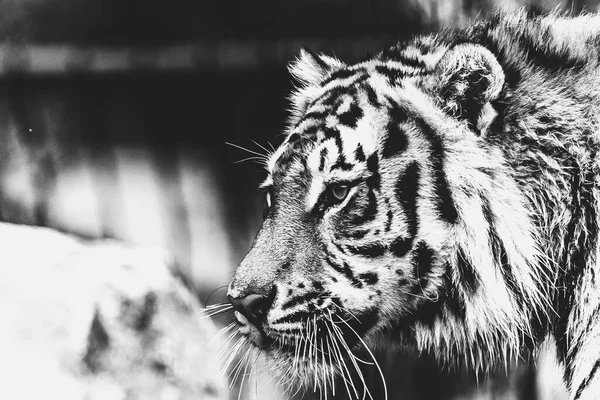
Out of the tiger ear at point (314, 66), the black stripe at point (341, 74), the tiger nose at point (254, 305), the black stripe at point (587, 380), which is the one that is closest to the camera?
the black stripe at point (587, 380)

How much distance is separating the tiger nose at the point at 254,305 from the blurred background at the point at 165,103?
2.51 feet

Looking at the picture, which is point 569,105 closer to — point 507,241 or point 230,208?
point 507,241

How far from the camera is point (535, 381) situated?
2.72 m

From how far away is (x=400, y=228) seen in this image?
1.83m

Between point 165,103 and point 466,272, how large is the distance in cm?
123

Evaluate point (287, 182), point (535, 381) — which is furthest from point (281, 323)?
point (535, 381)

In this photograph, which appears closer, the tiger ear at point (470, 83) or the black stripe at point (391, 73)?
the tiger ear at point (470, 83)

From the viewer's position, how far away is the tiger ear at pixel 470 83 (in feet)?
5.66

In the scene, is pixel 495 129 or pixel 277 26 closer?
pixel 495 129

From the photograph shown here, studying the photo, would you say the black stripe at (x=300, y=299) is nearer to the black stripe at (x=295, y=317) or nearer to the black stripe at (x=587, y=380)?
the black stripe at (x=295, y=317)

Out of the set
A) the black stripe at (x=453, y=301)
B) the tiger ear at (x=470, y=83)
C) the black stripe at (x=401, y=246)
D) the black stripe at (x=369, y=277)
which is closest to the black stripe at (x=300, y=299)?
the black stripe at (x=369, y=277)

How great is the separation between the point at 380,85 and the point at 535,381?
142 cm

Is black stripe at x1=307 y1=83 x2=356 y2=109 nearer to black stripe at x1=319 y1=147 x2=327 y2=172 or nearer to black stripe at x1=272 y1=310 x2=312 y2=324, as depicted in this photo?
black stripe at x1=319 y1=147 x2=327 y2=172

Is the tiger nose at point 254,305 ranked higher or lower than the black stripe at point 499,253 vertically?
lower
